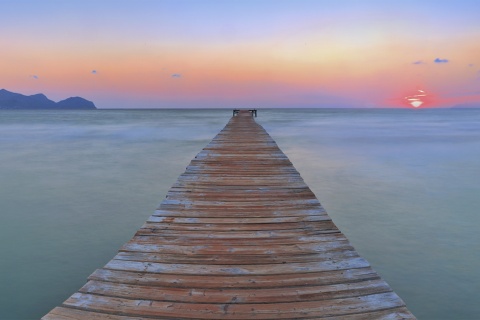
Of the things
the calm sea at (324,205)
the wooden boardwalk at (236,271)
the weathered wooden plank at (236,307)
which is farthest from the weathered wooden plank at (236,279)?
the calm sea at (324,205)

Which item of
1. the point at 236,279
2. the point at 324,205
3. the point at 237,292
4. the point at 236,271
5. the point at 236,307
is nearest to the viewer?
the point at 236,307

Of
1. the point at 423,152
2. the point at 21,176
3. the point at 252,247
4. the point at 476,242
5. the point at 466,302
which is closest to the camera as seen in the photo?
the point at 252,247

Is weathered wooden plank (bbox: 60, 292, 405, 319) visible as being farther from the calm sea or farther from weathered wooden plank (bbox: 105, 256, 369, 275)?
the calm sea

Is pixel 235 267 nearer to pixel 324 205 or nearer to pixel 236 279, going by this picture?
pixel 236 279

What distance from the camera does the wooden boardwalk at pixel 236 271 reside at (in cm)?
246

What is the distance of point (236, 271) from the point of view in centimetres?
301

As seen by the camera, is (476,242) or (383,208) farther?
(383,208)

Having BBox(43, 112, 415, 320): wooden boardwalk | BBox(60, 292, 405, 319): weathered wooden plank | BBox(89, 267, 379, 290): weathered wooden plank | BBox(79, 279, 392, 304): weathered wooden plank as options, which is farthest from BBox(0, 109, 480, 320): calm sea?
BBox(60, 292, 405, 319): weathered wooden plank

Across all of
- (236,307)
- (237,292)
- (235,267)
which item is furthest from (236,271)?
(236,307)

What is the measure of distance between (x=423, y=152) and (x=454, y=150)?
76.5 inches

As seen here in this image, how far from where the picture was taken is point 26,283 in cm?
466

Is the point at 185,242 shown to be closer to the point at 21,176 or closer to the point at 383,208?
the point at 383,208

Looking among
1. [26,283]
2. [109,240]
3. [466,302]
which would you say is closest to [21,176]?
[109,240]

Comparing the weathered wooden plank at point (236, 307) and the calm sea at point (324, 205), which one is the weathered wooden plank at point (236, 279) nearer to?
the weathered wooden plank at point (236, 307)
